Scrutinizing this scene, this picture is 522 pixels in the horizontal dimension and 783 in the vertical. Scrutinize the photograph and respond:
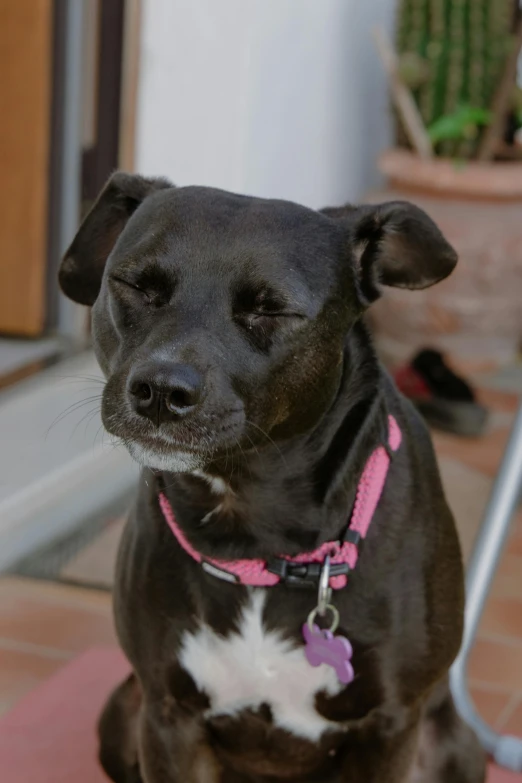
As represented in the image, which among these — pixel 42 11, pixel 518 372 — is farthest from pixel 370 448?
pixel 518 372

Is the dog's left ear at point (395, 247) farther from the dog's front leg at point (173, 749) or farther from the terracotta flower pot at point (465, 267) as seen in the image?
the terracotta flower pot at point (465, 267)

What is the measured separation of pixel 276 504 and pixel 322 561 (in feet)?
0.33

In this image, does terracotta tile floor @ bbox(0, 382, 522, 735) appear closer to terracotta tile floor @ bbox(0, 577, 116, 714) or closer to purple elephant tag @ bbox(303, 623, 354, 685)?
terracotta tile floor @ bbox(0, 577, 116, 714)

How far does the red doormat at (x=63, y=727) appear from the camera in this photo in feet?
6.90

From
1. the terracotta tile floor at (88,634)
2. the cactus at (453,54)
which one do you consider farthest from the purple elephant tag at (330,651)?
the cactus at (453,54)

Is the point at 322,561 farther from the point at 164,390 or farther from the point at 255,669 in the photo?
the point at 164,390

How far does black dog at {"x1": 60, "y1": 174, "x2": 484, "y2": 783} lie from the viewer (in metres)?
1.49

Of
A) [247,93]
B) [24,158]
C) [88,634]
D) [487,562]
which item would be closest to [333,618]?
[487,562]

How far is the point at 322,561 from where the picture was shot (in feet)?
5.35

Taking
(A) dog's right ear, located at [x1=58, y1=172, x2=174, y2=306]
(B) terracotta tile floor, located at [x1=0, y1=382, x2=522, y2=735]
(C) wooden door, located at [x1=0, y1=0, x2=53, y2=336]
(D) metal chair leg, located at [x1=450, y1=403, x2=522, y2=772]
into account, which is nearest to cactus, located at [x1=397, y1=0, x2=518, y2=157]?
(C) wooden door, located at [x1=0, y1=0, x2=53, y2=336]

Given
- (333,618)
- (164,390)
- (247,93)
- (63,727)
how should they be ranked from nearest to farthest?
(164,390), (333,618), (63,727), (247,93)

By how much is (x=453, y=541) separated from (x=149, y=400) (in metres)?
0.59

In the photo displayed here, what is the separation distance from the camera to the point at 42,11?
329 centimetres

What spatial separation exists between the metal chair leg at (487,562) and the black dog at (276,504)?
19.4 inches
